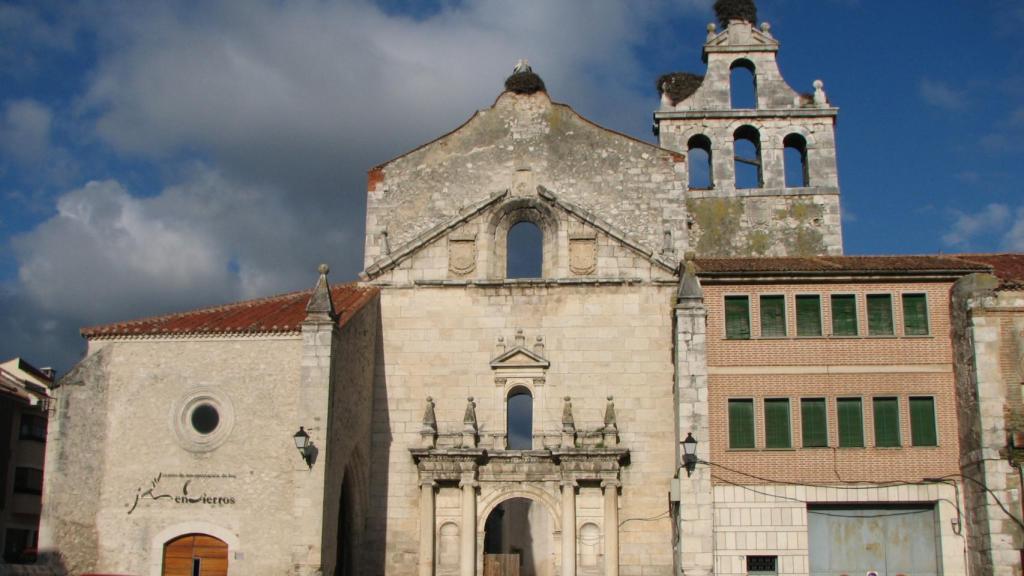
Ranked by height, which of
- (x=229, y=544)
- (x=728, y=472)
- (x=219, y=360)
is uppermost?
(x=219, y=360)

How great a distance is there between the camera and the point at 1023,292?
25.7 metres

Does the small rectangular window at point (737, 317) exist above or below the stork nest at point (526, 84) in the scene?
below

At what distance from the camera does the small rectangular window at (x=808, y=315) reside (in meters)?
27.2

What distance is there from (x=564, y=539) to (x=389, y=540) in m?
4.68

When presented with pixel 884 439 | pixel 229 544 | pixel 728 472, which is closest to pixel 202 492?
pixel 229 544

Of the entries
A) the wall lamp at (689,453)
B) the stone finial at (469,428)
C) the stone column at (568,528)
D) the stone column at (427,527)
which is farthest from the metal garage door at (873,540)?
the stone column at (427,527)

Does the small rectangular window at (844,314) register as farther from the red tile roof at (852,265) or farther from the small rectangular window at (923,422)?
the small rectangular window at (923,422)

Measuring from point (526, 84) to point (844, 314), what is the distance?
12.2 meters

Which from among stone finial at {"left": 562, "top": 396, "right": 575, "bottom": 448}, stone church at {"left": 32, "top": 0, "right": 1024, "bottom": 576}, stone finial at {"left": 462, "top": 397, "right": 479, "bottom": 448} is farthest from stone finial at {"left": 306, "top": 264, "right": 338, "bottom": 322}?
stone finial at {"left": 562, "top": 396, "right": 575, "bottom": 448}

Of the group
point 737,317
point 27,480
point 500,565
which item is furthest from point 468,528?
point 27,480

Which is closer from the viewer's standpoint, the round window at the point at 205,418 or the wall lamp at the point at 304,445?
the wall lamp at the point at 304,445

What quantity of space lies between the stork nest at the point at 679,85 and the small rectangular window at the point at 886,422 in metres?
14.5

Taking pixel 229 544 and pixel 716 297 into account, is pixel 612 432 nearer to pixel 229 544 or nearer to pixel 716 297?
pixel 716 297

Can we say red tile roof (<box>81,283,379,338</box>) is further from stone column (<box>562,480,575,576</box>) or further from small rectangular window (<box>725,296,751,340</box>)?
small rectangular window (<box>725,296,751,340</box>)
